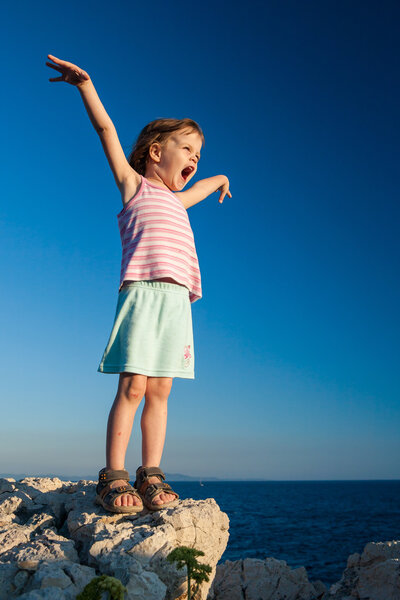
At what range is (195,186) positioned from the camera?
5.15 m

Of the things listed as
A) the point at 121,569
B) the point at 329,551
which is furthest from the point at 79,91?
the point at 329,551

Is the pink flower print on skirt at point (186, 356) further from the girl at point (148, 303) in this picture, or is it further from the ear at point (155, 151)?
the ear at point (155, 151)

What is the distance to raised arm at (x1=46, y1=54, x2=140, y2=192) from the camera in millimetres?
3819

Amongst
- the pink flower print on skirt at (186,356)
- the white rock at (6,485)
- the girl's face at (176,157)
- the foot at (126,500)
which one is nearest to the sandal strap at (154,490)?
the foot at (126,500)

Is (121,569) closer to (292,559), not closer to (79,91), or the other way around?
(79,91)

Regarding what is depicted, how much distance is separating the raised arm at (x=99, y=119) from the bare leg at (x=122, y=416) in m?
1.79

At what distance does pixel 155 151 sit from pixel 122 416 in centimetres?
253

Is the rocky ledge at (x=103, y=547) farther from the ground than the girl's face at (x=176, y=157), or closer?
A: closer

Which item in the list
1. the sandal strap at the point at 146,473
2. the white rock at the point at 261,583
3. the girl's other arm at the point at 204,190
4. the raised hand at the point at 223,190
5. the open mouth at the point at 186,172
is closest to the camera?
the sandal strap at the point at 146,473

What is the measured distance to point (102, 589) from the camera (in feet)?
7.80

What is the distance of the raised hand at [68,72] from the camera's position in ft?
12.4

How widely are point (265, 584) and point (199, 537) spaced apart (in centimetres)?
346

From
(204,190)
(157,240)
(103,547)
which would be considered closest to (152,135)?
(204,190)

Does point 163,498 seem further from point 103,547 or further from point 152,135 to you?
point 152,135
